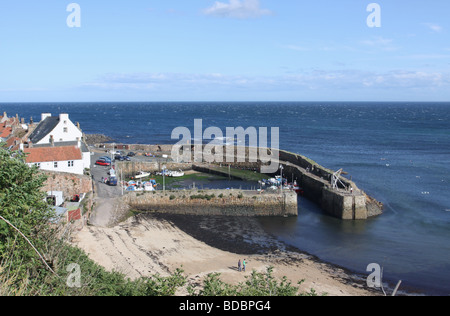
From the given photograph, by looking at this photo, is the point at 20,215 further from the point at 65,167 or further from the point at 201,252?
the point at 65,167

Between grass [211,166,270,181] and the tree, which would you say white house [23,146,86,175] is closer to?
grass [211,166,270,181]

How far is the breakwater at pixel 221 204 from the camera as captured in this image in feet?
125

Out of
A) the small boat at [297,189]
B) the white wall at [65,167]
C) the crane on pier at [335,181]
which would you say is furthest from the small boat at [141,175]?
the crane on pier at [335,181]

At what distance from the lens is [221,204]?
127ft

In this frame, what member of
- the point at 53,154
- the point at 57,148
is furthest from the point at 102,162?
the point at 53,154

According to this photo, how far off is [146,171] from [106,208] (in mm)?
21279

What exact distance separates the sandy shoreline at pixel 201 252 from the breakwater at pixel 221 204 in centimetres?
255

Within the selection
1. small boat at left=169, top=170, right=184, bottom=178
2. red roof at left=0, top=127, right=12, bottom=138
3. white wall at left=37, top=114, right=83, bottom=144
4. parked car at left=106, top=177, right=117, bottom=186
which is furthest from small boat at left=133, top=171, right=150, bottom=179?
red roof at left=0, top=127, right=12, bottom=138

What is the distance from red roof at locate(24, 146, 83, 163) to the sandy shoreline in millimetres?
10164

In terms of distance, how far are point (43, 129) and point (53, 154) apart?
482 inches

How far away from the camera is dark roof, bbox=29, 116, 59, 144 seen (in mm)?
47688

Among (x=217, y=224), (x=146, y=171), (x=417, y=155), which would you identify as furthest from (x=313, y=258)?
(x=417, y=155)

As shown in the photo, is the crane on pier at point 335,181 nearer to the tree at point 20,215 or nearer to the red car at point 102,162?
the red car at point 102,162

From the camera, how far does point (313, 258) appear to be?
28.4 m
